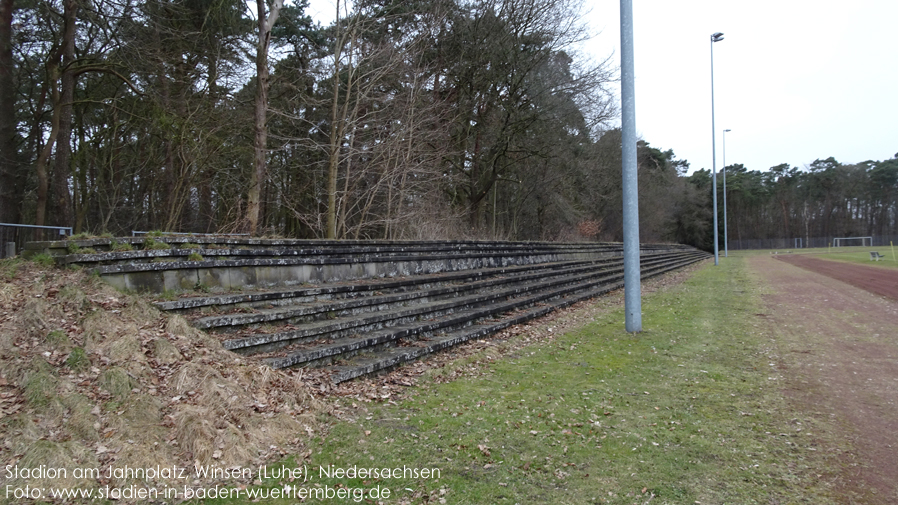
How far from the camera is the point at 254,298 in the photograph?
5.76 meters

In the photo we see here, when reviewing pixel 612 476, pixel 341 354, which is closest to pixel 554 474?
pixel 612 476

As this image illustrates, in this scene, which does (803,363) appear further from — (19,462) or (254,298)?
(19,462)

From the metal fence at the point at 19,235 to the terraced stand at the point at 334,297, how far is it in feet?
12.8

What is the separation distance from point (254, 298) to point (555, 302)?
26.6 feet

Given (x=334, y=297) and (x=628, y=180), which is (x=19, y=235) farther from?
(x=628, y=180)

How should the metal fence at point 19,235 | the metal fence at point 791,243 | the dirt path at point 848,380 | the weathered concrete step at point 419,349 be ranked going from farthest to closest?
the metal fence at point 791,243
the metal fence at point 19,235
the weathered concrete step at point 419,349
the dirt path at point 848,380

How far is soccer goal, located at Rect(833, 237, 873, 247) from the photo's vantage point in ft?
213

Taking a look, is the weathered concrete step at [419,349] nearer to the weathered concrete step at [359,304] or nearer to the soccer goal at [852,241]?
the weathered concrete step at [359,304]

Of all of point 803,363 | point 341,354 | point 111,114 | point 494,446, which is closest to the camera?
point 494,446

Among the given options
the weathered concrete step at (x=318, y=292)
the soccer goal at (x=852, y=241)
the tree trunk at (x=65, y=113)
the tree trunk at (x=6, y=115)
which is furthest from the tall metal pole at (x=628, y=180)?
the soccer goal at (x=852, y=241)

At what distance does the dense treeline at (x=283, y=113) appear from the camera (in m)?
10.8

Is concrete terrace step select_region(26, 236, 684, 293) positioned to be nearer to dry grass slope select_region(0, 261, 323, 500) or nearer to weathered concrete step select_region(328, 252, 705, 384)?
dry grass slope select_region(0, 261, 323, 500)

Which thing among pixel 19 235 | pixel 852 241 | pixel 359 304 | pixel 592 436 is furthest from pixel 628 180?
pixel 852 241

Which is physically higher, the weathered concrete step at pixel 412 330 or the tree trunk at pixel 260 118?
the tree trunk at pixel 260 118
